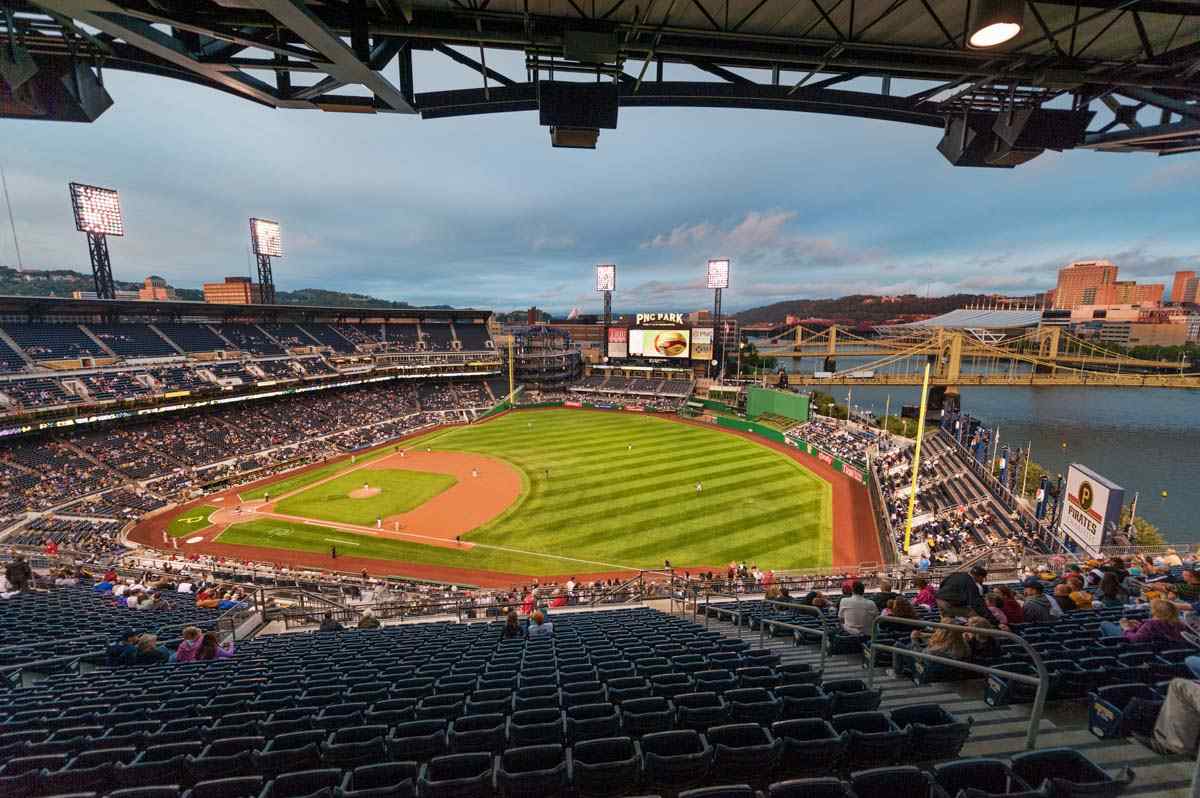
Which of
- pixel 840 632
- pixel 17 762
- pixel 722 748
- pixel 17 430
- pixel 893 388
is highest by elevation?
pixel 722 748

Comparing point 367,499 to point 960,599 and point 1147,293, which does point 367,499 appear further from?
point 1147,293

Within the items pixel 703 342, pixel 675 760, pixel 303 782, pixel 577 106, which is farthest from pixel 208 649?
pixel 703 342

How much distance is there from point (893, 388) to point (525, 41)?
111 metres

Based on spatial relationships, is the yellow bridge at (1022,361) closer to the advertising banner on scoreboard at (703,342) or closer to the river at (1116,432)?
the river at (1116,432)

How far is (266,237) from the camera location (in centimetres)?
6494

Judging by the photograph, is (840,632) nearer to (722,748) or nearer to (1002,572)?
(722,748)

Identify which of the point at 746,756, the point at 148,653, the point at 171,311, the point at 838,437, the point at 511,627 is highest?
the point at 171,311

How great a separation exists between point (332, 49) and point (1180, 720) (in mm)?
9297

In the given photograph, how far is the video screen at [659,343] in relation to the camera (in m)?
70.5

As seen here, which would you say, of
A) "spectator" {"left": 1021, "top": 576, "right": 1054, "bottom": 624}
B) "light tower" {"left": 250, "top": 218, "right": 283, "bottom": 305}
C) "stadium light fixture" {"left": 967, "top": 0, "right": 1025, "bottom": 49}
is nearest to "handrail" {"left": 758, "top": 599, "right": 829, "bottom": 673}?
"spectator" {"left": 1021, "top": 576, "right": 1054, "bottom": 624}

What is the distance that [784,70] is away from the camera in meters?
6.40

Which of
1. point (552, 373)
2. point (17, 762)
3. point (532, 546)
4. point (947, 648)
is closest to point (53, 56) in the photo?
point (17, 762)

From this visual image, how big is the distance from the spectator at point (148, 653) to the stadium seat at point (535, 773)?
28.7ft

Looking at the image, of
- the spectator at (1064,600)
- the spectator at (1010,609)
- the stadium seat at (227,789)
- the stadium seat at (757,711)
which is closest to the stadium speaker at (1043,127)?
the spectator at (1010,609)
